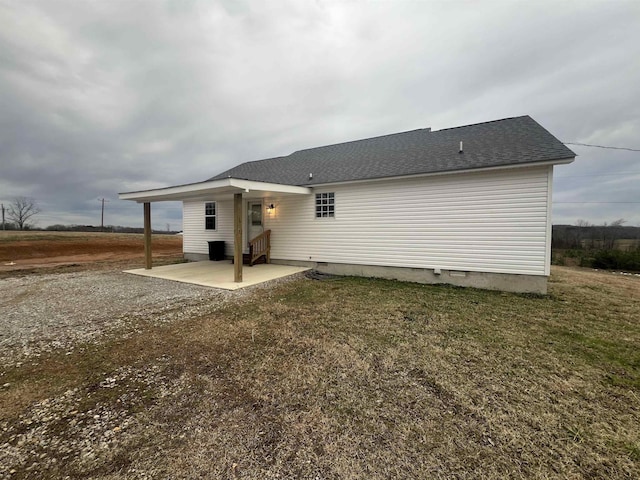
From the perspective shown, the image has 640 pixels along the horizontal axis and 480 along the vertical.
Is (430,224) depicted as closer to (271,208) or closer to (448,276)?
(448,276)

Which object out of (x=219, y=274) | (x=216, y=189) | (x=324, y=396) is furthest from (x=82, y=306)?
(x=324, y=396)

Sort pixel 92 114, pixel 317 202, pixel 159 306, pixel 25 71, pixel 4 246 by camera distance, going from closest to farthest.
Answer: pixel 159 306
pixel 317 202
pixel 25 71
pixel 92 114
pixel 4 246

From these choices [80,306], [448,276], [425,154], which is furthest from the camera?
[425,154]

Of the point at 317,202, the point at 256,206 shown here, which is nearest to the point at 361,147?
the point at 317,202

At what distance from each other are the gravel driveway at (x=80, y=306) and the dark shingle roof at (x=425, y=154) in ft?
18.0

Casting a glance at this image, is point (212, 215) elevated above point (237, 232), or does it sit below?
above

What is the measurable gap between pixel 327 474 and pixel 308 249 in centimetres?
780

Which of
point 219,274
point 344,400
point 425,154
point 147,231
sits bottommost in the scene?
point 344,400

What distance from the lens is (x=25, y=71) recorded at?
32.8ft

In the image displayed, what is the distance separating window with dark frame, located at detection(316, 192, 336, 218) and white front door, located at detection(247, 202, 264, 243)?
271 centimetres

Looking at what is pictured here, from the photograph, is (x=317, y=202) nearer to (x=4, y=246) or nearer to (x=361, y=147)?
(x=361, y=147)

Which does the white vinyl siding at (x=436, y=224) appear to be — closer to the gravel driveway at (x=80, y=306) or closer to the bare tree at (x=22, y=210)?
the gravel driveway at (x=80, y=306)

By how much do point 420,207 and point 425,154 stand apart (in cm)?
207

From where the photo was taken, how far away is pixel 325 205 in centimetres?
905
